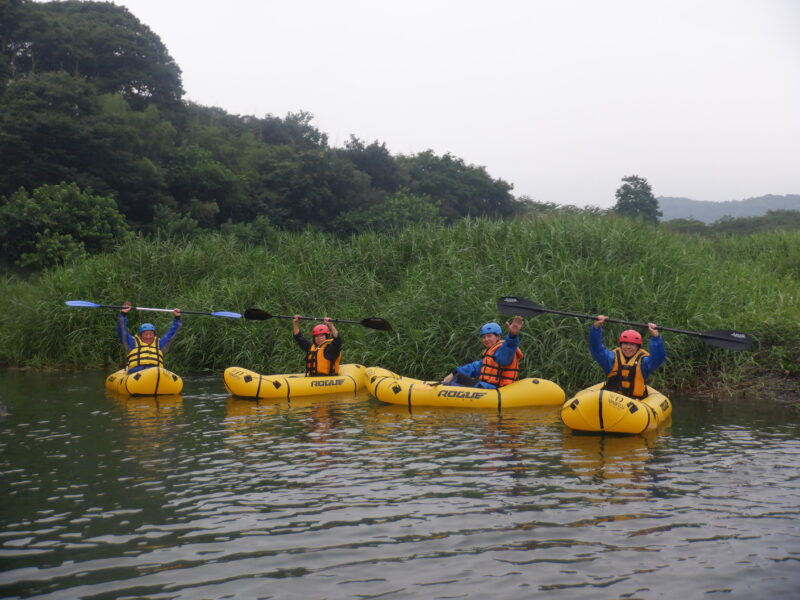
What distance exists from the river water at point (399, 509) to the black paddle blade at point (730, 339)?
2.13ft

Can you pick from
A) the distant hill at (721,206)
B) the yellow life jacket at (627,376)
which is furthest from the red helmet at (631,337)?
the distant hill at (721,206)

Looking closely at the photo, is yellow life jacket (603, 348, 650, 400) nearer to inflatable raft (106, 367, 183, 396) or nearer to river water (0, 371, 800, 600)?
river water (0, 371, 800, 600)

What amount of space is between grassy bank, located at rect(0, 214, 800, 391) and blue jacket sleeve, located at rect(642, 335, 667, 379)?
5.38 feet

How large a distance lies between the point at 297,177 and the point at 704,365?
16954 millimetres

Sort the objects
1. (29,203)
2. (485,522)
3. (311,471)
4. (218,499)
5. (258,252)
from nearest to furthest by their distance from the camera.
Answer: (485,522) → (218,499) → (311,471) → (258,252) → (29,203)

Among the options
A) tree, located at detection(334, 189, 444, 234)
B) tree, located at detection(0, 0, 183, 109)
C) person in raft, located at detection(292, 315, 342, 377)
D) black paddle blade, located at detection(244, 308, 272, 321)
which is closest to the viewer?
person in raft, located at detection(292, 315, 342, 377)

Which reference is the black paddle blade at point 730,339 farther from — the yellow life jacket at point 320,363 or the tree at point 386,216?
the tree at point 386,216

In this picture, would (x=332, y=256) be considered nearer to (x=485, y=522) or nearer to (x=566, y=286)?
(x=566, y=286)

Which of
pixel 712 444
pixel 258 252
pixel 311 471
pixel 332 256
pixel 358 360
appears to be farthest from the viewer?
pixel 258 252

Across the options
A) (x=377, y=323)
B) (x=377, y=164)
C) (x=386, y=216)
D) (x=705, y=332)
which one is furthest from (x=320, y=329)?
(x=377, y=164)

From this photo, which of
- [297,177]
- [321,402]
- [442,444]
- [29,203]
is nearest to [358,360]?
[321,402]

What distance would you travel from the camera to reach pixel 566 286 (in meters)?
9.19

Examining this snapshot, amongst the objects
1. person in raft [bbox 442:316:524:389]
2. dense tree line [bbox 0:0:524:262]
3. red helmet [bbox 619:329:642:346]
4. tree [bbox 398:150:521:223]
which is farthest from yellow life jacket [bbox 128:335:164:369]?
tree [bbox 398:150:521:223]

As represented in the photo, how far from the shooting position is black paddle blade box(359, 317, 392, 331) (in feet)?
31.2
